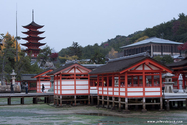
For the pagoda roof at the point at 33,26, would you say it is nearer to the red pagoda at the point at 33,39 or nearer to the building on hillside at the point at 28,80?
the red pagoda at the point at 33,39

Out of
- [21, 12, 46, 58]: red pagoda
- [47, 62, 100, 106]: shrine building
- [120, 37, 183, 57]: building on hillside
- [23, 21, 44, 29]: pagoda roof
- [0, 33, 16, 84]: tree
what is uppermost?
[23, 21, 44, 29]: pagoda roof

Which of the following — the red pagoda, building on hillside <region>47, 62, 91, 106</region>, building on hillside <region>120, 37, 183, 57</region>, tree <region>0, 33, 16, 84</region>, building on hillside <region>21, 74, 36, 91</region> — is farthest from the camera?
the red pagoda

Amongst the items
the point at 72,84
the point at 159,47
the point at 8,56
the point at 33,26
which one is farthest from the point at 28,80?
the point at 33,26

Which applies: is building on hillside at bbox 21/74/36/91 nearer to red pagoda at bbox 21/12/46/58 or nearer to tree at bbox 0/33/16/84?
tree at bbox 0/33/16/84

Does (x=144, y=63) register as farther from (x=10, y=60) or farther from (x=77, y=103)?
(x=10, y=60)

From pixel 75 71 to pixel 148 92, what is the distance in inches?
395

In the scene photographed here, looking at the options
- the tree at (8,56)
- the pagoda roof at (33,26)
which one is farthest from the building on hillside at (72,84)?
the pagoda roof at (33,26)

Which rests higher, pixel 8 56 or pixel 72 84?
pixel 8 56

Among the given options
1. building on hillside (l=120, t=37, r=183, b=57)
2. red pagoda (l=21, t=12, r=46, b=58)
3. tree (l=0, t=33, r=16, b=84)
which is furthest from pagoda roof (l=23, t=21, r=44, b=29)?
building on hillside (l=120, t=37, r=183, b=57)

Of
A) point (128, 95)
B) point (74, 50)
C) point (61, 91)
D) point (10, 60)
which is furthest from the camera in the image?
point (74, 50)

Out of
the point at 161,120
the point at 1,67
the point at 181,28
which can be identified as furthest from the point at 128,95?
the point at 181,28

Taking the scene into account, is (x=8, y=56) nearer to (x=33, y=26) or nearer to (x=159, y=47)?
(x=33, y=26)

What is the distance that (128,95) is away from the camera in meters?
23.3

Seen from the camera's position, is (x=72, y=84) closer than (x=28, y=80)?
Yes
